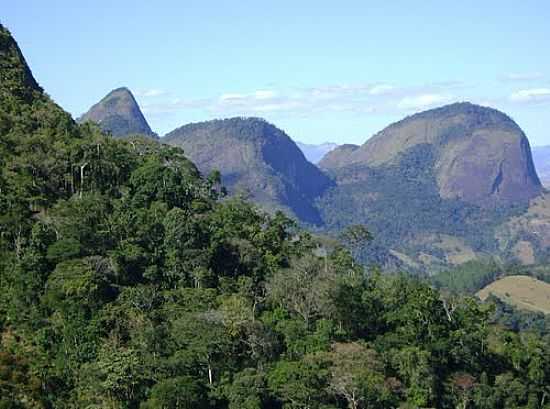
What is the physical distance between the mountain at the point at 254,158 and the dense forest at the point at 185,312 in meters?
120

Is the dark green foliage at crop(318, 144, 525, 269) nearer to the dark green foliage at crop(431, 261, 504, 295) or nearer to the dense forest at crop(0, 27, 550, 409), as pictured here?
the dark green foliage at crop(431, 261, 504, 295)

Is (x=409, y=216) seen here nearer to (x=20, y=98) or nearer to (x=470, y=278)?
(x=470, y=278)

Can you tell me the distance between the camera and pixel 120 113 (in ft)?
495

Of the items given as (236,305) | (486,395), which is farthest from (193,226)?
(486,395)

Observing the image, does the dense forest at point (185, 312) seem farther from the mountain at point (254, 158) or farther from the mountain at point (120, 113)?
the mountain at point (254, 158)

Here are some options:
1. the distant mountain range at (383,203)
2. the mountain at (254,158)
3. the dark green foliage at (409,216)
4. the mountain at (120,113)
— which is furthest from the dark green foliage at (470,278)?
the mountain at (254,158)

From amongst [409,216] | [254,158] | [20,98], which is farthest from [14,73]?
[409,216]

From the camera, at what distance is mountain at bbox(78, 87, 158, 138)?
138 m

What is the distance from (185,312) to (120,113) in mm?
123692

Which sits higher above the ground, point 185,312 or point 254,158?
point 254,158

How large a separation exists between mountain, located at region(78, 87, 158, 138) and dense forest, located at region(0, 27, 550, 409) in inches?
3758

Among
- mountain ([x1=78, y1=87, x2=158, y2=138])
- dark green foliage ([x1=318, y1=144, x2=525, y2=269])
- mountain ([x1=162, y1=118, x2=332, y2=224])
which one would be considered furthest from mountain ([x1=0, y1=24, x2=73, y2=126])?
mountain ([x1=162, y1=118, x2=332, y2=224])

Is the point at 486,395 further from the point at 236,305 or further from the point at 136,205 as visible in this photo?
the point at 136,205

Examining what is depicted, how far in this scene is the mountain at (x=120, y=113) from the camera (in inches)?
5443
